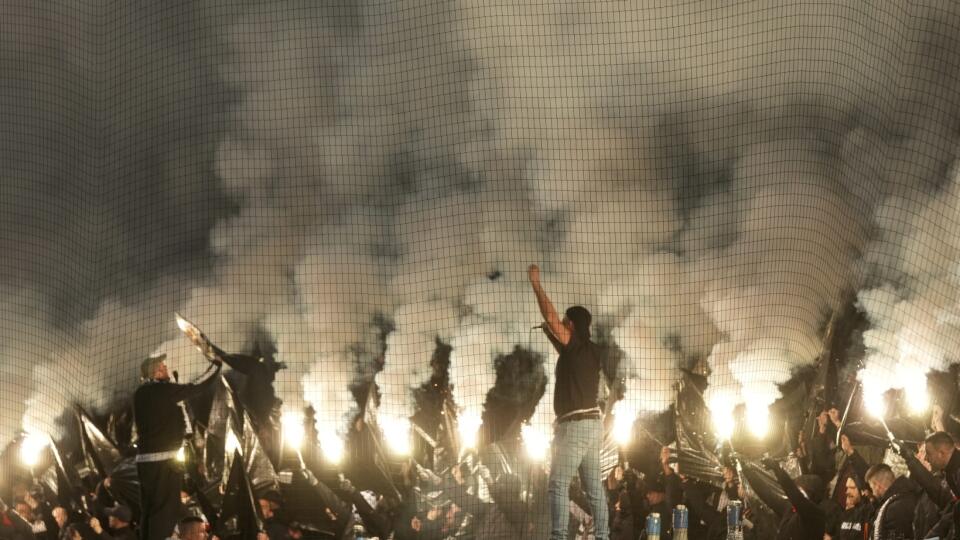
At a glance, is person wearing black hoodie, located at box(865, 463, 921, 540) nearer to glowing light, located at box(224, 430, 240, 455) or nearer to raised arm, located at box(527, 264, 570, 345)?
raised arm, located at box(527, 264, 570, 345)

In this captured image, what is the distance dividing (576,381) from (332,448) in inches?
157

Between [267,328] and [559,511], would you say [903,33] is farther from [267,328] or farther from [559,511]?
[267,328]

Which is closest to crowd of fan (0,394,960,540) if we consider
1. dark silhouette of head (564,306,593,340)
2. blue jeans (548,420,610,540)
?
blue jeans (548,420,610,540)

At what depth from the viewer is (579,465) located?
5.13 meters

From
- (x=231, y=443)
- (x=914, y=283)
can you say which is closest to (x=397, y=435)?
(x=231, y=443)

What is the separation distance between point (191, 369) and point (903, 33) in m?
6.52

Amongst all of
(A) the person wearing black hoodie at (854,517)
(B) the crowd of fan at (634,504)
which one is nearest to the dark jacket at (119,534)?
(B) the crowd of fan at (634,504)

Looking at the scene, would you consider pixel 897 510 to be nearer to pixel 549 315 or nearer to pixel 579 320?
pixel 579 320

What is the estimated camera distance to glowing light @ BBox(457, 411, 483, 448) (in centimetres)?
859

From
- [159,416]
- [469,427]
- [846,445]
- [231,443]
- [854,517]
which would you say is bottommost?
[854,517]

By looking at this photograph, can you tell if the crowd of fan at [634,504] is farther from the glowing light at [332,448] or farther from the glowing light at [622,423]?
the glowing light at [622,423]

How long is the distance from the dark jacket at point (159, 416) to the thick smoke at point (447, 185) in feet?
10.3

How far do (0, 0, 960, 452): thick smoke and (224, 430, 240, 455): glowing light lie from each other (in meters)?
1.31

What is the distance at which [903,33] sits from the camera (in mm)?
8242
